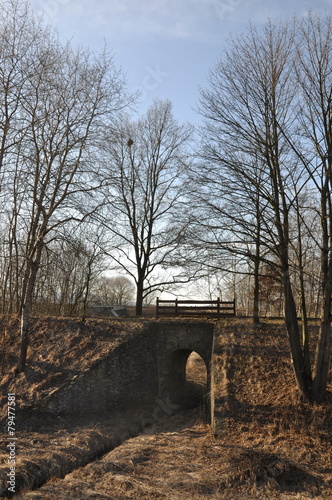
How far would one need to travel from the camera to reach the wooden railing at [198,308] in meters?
17.7

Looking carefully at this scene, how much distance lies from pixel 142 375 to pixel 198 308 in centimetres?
416

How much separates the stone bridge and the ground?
457 millimetres

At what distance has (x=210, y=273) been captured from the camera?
39.3 feet

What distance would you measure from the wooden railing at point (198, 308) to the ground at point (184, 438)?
1254mm

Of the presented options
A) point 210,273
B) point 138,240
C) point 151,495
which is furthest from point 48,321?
point 151,495

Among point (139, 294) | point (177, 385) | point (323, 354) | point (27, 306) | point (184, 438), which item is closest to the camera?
point (323, 354)

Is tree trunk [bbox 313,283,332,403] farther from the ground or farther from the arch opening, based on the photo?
the arch opening

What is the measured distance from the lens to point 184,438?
11453 millimetres

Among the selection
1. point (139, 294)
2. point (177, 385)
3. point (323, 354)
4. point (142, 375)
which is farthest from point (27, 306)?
point (323, 354)

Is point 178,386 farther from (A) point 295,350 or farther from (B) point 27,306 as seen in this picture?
(B) point 27,306

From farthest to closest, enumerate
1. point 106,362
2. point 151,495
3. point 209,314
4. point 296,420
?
1. point 209,314
2. point 106,362
3. point 296,420
4. point 151,495

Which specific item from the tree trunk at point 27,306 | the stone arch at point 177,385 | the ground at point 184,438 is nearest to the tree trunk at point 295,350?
the ground at point 184,438

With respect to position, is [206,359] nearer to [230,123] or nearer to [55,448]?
[55,448]

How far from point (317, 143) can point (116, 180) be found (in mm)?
6814
